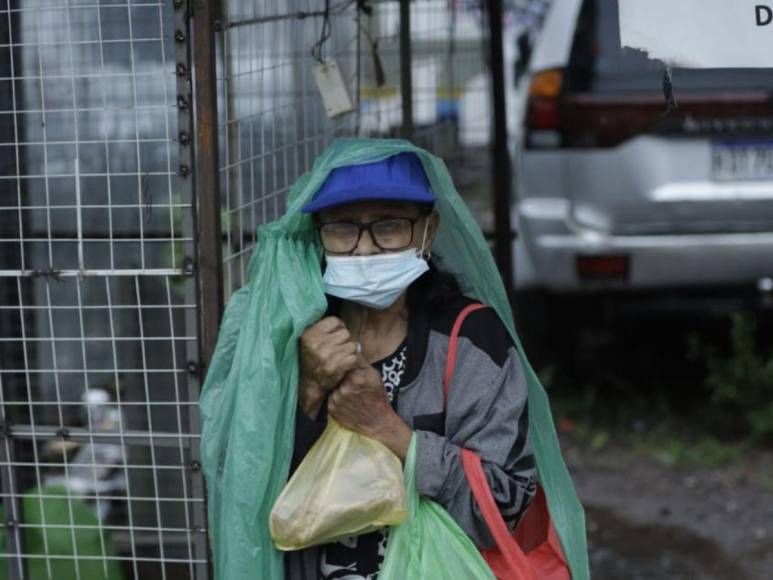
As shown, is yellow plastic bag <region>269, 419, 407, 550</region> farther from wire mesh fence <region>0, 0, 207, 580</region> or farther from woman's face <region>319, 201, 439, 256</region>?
wire mesh fence <region>0, 0, 207, 580</region>

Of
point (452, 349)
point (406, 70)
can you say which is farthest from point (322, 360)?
point (406, 70)

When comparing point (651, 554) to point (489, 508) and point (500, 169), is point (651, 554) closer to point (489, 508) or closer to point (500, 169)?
point (500, 169)

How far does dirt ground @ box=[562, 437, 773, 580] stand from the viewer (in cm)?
469

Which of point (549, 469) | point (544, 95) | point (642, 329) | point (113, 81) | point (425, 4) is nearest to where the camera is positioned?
point (549, 469)

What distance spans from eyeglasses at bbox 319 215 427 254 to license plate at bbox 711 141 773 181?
10.6 ft

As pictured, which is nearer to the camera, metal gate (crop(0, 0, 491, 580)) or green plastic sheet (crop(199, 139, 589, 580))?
green plastic sheet (crop(199, 139, 589, 580))

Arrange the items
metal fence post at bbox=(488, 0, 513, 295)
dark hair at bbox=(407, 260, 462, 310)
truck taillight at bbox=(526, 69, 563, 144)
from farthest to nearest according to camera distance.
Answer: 1. truck taillight at bbox=(526, 69, 563, 144)
2. metal fence post at bbox=(488, 0, 513, 295)
3. dark hair at bbox=(407, 260, 462, 310)

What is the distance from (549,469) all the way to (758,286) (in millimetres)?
3270

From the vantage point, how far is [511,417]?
250 cm

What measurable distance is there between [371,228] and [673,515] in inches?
119

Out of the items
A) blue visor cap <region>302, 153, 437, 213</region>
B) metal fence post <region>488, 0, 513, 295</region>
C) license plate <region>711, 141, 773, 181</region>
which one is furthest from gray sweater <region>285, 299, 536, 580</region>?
license plate <region>711, 141, 773, 181</region>

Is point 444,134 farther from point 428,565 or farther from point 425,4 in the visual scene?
point 428,565

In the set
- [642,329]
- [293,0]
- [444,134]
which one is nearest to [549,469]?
[293,0]

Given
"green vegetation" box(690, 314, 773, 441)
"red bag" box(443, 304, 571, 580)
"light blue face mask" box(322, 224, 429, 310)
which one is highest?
"light blue face mask" box(322, 224, 429, 310)
